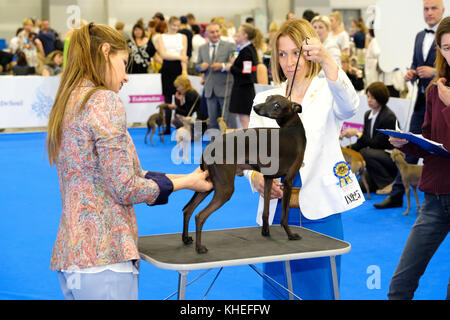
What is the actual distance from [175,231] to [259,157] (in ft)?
11.5

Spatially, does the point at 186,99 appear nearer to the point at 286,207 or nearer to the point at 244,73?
the point at 244,73

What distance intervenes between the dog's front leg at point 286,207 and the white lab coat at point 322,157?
0.92 feet

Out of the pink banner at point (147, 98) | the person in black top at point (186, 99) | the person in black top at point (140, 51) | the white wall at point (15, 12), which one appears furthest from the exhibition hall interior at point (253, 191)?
the white wall at point (15, 12)

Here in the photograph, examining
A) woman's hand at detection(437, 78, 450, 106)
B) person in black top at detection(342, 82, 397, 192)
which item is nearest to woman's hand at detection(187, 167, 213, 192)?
woman's hand at detection(437, 78, 450, 106)

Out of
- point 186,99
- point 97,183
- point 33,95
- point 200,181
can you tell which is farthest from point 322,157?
point 33,95

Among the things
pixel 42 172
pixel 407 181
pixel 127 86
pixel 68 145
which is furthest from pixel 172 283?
pixel 127 86

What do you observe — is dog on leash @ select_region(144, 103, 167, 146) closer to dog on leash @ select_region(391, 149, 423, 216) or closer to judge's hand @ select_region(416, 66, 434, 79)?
dog on leash @ select_region(391, 149, 423, 216)

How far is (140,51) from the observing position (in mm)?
13414

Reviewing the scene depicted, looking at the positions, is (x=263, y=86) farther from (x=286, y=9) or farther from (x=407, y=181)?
(x=286, y=9)

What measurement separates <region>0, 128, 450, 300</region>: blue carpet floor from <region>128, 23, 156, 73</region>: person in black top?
4591 mm

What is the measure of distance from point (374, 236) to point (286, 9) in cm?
2233

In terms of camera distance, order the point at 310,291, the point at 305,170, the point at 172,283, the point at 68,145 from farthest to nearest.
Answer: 1. the point at 172,283
2. the point at 310,291
3. the point at 305,170
4. the point at 68,145

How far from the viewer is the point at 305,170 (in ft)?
9.25

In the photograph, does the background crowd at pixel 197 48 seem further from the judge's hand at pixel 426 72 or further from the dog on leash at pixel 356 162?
the judge's hand at pixel 426 72
